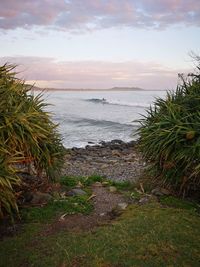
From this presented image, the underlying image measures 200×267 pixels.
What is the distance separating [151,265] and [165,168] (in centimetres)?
327

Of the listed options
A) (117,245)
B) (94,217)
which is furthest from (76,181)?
(117,245)

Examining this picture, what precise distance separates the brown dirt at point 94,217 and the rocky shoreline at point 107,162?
6.03ft

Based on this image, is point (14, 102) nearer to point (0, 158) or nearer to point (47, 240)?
point (0, 158)

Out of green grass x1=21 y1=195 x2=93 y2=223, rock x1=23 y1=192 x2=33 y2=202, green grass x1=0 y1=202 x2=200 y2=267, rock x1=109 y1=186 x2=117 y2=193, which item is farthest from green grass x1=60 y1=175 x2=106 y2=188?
green grass x1=0 y1=202 x2=200 y2=267

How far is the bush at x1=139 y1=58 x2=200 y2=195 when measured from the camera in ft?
25.8

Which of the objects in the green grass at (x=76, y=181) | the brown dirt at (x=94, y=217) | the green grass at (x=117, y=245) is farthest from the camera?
the green grass at (x=76, y=181)

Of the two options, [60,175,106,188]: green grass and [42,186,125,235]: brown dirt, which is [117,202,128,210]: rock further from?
[60,175,106,188]: green grass

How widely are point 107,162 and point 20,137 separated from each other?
855 centimetres

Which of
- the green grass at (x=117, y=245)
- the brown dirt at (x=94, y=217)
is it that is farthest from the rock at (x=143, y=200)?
the green grass at (x=117, y=245)

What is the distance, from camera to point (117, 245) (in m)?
5.57

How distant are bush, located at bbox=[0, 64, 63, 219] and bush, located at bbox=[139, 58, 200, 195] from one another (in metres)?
1.99

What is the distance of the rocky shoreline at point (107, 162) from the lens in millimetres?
11613

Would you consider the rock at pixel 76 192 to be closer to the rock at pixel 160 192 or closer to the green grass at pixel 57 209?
the green grass at pixel 57 209

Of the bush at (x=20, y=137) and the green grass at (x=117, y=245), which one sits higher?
the bush at (x=20, y=137)
